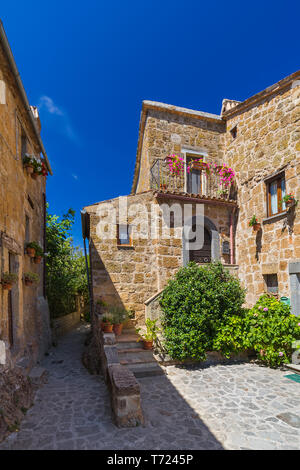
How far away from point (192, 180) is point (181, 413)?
329 inches

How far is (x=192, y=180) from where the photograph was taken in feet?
35.7

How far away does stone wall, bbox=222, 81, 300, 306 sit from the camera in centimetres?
767

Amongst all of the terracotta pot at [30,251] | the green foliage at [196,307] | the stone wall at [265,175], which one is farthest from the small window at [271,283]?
the terracotta pot at [30,251]

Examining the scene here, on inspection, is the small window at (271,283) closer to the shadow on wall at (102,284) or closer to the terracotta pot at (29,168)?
the shadow on wall at (102,284)

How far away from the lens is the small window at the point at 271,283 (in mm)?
8147

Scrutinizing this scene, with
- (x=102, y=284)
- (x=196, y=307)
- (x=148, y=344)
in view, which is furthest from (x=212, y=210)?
(x=148, y=344)

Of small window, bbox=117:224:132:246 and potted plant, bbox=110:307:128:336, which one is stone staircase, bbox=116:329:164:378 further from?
small window, bbox=117:224:132:246

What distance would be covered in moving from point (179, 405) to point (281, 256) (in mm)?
5157

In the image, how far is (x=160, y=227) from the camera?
29.3 ft

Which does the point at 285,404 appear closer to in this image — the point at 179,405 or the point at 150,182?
the point at 179,405

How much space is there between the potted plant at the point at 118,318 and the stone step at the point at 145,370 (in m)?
1.43

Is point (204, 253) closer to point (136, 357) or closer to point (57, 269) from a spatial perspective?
point (136, 357)

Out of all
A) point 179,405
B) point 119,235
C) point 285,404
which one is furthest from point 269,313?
point 119,235

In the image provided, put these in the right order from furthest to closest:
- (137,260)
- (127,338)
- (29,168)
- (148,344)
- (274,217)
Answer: (137,260) → (274,217) → (127,338) → (148,344) → (29,168)
